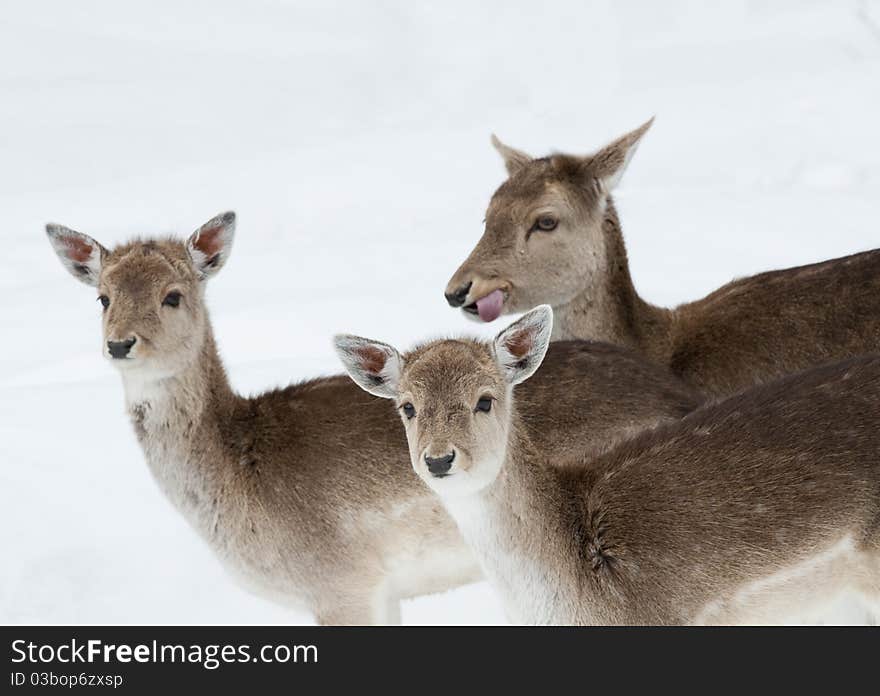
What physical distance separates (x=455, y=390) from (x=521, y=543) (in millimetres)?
686

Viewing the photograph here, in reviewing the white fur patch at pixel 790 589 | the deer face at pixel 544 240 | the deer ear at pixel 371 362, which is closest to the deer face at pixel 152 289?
the deer ear at pixel 371 362

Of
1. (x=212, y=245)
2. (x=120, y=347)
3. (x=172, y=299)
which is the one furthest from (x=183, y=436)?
(x=212, y=245)

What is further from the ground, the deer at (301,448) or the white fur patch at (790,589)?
the deer at (301,448)

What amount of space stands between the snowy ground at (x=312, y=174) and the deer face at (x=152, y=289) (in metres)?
1.58

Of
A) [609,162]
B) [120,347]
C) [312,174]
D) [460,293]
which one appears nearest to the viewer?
[120,347]

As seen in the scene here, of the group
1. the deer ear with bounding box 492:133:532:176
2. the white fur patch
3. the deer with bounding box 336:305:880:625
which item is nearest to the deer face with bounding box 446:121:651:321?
the deer ear with bounding box 492:133:532:176

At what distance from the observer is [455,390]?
6.14m

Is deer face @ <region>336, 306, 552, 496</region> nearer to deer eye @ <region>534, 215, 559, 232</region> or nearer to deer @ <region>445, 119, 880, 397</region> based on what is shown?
deer @ <region>445, 119, 880, 397</region>

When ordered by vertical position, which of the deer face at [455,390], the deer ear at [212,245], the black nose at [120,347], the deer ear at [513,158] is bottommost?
the deer face at [455,390]

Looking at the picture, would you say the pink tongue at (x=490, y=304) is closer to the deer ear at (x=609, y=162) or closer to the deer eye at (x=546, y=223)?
the deer eye at (x=546, y=223)

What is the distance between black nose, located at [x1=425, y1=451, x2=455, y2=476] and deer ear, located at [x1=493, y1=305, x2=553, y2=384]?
2.43ft

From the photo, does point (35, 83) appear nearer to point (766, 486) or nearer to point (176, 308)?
point (176, 308)

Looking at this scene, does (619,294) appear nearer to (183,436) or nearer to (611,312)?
(611,312)

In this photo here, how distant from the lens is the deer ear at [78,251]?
767cm
